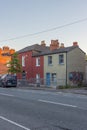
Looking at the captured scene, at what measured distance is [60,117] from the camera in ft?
38.2

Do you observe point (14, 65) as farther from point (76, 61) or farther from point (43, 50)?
point (76, 61)

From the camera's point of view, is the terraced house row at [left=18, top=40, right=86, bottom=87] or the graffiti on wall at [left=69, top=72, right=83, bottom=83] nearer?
the graffiti on wall at [left=69, top=72, right=83, bottom=83]

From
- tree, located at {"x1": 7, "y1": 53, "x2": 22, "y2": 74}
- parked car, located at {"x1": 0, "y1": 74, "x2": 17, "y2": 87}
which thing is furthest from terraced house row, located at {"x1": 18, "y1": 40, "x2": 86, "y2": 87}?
parked car, located at {"x1": 0, "y1": 74, "x2": 17, "y2": 87}

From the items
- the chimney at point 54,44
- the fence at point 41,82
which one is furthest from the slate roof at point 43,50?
the fence at point 41,82

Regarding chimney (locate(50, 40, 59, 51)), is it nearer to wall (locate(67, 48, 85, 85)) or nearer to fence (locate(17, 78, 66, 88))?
wall (locate(67, 48, 85, 85))

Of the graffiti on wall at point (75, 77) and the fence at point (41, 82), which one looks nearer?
the fence at point (41, 82)

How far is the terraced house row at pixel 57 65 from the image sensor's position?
44.3 m

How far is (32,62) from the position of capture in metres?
51.6

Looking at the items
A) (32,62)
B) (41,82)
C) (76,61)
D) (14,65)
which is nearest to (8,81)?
(41,82)

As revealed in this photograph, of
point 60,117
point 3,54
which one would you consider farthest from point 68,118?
point 3,54

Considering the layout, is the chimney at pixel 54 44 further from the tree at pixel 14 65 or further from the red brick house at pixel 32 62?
the tree at pixel 14 65

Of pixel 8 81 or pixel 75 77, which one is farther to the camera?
pixel 75 77

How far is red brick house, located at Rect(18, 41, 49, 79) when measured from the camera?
164ft

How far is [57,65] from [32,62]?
711cm
